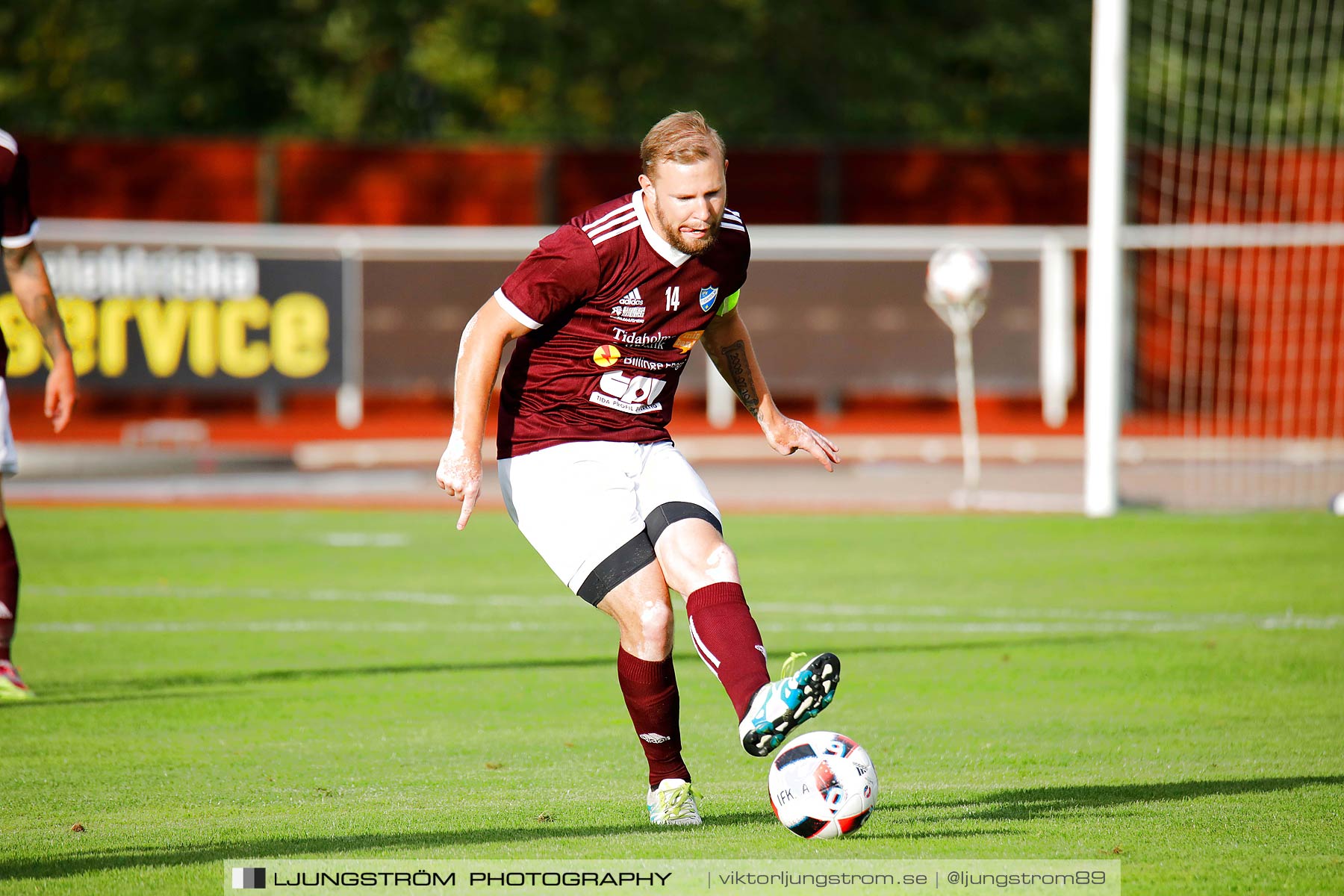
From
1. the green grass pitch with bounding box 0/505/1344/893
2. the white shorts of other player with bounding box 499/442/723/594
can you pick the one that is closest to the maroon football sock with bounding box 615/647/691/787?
the green grass pitch with bounding box 0/505/1344/893

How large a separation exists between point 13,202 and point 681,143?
11.5 ft

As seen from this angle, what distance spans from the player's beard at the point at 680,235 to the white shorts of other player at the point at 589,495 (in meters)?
0.65

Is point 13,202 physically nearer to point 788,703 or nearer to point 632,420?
point 632,420

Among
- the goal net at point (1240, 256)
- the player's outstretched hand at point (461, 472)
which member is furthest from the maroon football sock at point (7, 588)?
the goal net at point (1240, 256)

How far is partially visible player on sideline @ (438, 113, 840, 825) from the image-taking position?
469cm

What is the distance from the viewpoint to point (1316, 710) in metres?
6.85

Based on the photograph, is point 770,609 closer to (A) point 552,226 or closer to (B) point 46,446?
(B) point 46,446

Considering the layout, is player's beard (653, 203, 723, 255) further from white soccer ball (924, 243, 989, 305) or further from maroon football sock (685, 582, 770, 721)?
white soccer ball (924, 243, 989, 305)

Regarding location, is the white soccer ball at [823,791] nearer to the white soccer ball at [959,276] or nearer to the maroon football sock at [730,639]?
the maroon football sock at [730,639]

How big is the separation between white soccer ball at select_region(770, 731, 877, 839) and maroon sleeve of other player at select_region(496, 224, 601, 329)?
4.69 feet

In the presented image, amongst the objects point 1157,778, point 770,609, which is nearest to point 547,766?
point 1157,778

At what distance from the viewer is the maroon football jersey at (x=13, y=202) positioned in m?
6.78

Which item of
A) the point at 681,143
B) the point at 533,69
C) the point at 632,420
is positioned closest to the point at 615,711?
the point at 632,420

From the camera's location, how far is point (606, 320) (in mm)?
4891
